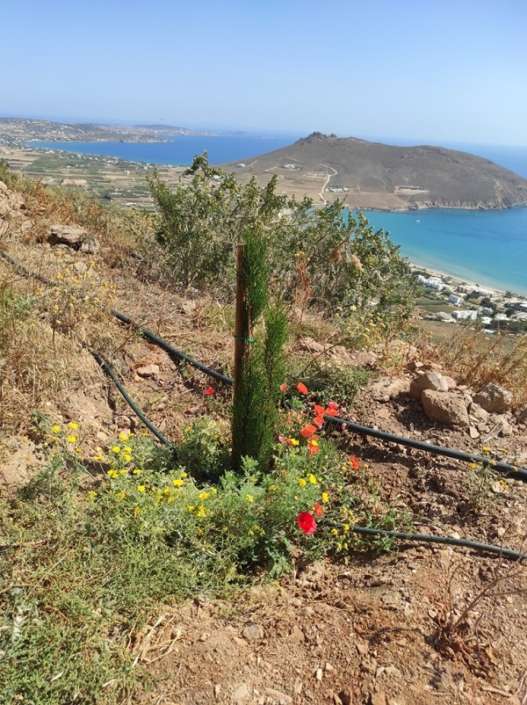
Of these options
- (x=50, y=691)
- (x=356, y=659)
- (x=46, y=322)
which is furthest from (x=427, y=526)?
(x=46, y=322)

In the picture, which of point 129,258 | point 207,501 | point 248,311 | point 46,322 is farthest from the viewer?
point 129,258

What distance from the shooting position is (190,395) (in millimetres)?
4262

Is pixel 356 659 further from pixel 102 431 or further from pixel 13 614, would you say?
pixel 102 431

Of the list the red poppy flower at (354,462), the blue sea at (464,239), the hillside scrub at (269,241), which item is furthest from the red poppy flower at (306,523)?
the blue sea at (464,239)

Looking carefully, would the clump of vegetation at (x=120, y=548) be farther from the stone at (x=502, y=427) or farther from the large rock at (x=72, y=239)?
the large rock at (x=72, y=239)

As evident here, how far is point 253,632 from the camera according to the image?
7.18 feet

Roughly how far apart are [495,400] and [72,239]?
5811 mm

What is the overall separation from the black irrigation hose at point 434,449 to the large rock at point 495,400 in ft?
2.67

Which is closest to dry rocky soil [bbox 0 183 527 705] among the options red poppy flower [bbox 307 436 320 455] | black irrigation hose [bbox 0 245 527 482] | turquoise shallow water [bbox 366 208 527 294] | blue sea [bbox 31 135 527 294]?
black irrigation hose [bbox 0 245 527 482]

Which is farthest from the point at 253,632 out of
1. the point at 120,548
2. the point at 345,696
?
the point at 120,548

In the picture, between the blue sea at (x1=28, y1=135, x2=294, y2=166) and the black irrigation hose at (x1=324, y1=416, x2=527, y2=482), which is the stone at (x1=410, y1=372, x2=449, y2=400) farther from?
the blue sea at (x1=28, y1=135, x2=294, y2=166)

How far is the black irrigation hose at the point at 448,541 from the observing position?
2.67 metres

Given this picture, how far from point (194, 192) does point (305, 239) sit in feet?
6.45

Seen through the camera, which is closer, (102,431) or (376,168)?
(102,431)
